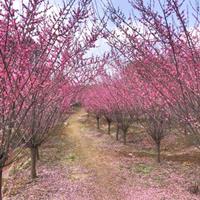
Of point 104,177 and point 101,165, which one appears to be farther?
point 101,165

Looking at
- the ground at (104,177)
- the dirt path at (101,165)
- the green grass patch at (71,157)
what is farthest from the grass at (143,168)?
the green grass patch at (71,157)

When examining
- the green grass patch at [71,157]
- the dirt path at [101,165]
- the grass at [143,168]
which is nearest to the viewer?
the dirt path at [101,165]

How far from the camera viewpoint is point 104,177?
48.8ft

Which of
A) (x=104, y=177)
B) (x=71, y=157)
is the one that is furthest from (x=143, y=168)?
(x=71, y=157)

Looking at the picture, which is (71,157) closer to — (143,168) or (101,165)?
(101,165)

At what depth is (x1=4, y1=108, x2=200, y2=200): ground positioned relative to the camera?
1244 centimetres

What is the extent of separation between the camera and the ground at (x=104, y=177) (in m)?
12.4

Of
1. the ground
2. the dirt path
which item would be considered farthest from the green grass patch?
the dirt path

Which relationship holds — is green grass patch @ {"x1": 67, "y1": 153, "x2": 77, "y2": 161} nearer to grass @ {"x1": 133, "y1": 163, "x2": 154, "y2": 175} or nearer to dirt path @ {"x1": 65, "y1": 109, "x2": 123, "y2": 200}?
dirt path @ {"x1": 65, "y1": 109, "x2": 123, "y2": 200}

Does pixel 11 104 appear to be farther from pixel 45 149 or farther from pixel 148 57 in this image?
pixel 45 149

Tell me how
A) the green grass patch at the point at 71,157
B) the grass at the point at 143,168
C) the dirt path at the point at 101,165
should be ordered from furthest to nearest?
the green grass patch at the point at 71,157 → the grass at the point at 143,168 → the dirt path at the point at 101,165

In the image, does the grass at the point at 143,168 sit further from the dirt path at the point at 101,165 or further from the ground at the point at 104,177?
the dirt path at the point at 101,165

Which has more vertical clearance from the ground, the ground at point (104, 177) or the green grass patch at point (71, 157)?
the green grass patch at point (71, 157)

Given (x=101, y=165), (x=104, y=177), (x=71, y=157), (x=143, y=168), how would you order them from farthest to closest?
(x=71, y=157) → (x=101, y=165) → (x=143, y=168) → (x=104, y=177)
